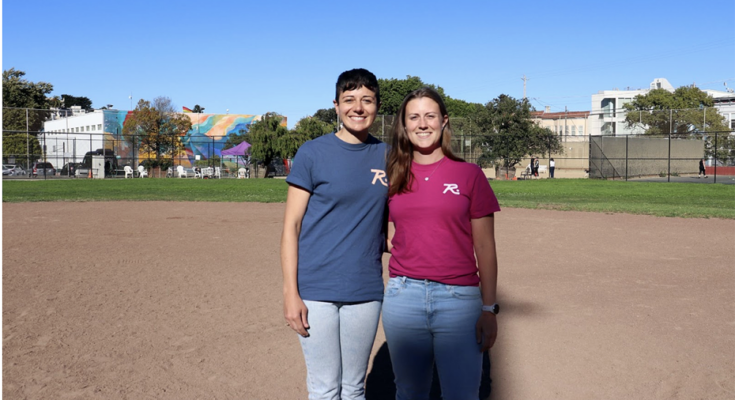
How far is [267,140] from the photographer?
39781mm

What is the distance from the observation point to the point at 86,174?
38.2 m

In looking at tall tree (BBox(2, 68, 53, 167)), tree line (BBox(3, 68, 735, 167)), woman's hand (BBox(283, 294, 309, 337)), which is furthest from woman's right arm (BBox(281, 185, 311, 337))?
tall tree (BBox(2, 68, 53, 167))

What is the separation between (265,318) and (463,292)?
13.1 feet

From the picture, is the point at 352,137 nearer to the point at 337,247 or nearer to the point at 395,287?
the point at 337,247

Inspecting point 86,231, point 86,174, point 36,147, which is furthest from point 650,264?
point 36,147

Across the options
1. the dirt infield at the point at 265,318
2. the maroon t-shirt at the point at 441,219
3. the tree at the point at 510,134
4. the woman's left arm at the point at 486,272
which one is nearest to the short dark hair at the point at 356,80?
the maroon t-shirt at the point at 441,219

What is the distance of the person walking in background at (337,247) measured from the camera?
8.87 ft

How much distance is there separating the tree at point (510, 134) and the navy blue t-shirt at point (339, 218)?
1459 inches

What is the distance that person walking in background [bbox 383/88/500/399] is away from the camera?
2.59 metres

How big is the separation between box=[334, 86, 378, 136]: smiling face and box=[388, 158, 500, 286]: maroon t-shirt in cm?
32

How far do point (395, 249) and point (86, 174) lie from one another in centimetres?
3910

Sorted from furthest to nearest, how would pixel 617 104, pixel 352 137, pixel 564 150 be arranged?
pixel 617 104 < pixel 564 150 < pixel 352 137

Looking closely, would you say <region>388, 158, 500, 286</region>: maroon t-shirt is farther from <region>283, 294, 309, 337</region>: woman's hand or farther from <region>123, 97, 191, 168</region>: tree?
<region>123, 97, 191, 168</region>: tree

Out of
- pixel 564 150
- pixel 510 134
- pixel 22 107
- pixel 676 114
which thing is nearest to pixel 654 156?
pixel 564 150
